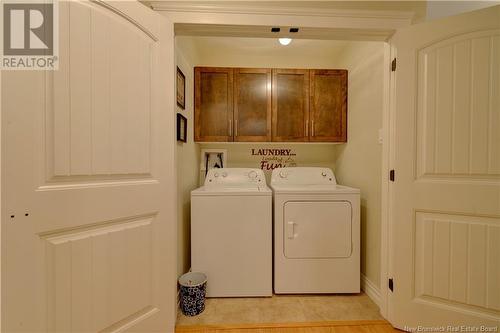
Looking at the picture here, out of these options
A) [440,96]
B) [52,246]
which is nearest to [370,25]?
[440,96]

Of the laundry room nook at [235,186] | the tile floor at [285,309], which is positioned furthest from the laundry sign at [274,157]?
the tile floor at [285,309]

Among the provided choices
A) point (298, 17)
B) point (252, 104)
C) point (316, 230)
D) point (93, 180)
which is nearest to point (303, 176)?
point (316, 230)

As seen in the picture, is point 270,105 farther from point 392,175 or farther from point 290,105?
point 392,175

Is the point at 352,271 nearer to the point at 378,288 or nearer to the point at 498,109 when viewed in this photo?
the point at 378,288

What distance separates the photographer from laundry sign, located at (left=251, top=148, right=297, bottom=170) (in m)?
2.71

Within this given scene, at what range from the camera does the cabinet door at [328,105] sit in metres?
2.41

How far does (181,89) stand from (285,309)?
1944mm

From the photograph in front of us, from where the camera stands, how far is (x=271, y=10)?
1385 mm

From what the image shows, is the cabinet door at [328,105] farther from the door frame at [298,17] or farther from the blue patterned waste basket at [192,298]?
the blue patterned waste basket at [192,298]

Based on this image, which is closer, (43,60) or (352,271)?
(43,60)

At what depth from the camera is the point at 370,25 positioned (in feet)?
4.68

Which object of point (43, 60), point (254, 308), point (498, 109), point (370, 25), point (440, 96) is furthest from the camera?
point (254, 308)

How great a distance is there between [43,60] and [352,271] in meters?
2.37

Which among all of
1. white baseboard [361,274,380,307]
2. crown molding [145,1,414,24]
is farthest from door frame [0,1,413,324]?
white baseboard [361,274,380,307]
